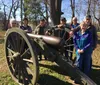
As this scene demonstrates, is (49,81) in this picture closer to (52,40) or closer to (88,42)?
(88,42)

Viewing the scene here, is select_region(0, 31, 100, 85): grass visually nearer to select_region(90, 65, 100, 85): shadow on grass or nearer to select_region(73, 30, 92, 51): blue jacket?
select_region(90, 65, 100, 85): shadow on grass

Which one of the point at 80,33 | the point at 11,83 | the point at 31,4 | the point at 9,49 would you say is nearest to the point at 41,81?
the point at 11,83

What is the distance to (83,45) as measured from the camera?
584 centimetres

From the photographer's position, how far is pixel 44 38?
5336 mm

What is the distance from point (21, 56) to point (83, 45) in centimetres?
148

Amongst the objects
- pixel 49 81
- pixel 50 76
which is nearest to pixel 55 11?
pixel 50 76

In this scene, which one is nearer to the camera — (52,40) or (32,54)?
(32,54)

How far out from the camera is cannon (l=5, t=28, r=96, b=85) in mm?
5051

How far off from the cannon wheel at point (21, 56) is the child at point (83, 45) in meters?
1.23

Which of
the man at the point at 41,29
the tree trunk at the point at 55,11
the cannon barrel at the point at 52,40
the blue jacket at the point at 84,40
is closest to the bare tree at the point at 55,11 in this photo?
the tree trunk at the point at 55,11

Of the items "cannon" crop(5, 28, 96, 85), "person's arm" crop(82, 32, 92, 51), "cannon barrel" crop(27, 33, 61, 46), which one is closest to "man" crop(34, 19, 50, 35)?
"cannon" crop(5, 28, 96, 85)

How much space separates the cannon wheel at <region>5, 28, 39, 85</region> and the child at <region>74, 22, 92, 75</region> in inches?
48.5

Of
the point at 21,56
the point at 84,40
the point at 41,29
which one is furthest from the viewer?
the point at 41,29

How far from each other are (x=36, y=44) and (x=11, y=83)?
4.62 ft
